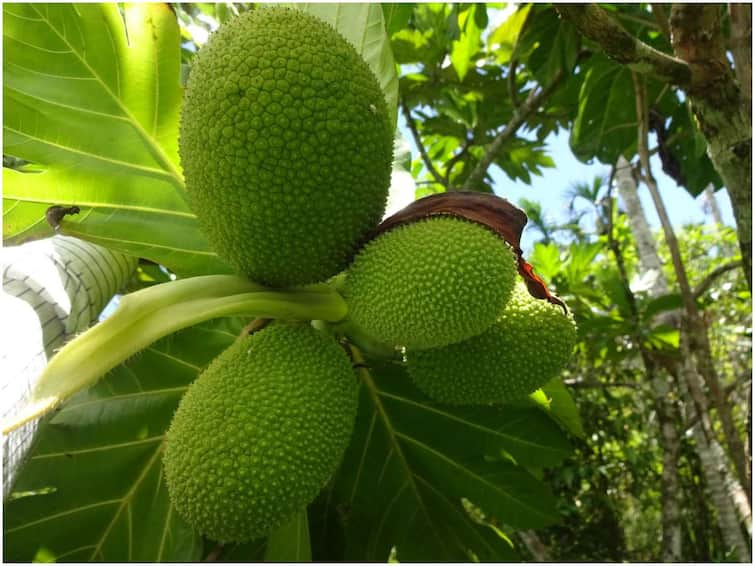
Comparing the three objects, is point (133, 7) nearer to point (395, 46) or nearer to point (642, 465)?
point (395, 46)

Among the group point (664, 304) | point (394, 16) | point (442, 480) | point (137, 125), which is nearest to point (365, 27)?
point (394, 16)

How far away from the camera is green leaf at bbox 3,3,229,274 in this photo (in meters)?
1.10

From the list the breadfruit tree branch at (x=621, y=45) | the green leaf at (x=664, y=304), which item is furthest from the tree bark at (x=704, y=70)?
the green leaf at (x=664, y=304)

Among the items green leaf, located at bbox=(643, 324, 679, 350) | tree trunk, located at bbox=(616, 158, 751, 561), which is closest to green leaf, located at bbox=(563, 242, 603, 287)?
tree trunk, located at bbox=(616, 158, 751, 561)

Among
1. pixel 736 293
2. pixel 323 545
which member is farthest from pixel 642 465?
pixel 323 545

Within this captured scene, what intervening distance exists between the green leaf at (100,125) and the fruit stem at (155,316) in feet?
0.87

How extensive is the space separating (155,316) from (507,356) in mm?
534

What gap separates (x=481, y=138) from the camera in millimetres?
3373

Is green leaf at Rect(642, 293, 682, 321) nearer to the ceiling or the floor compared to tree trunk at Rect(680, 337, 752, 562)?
nearer to the ceiling

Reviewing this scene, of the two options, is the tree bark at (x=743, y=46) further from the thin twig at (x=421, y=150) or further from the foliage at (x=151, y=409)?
the thin twig at (x=421, y=150)

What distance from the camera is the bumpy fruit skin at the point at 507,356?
102 cm

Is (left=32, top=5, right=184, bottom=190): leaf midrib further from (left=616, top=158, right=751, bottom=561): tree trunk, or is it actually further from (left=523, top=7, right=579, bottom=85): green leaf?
(left=523, top=7, right=579, bottom=85): green leaf

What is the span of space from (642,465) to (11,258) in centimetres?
515

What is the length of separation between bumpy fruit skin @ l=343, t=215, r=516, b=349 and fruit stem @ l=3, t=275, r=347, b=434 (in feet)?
0.38
